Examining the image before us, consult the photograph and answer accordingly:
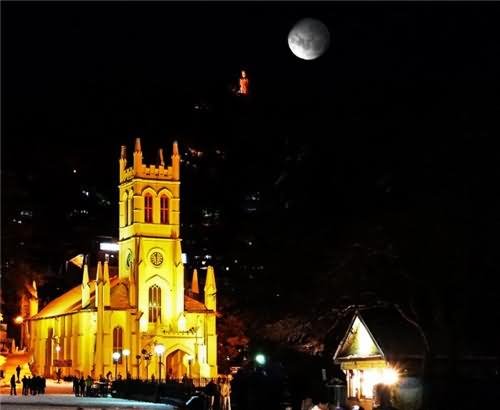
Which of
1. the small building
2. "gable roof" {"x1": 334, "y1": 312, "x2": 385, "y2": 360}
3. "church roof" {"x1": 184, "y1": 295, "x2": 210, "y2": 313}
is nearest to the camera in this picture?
the small building

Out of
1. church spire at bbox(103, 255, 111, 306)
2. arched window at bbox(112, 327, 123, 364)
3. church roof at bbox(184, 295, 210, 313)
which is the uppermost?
church spire at bbox(103, 255, 111, 306)

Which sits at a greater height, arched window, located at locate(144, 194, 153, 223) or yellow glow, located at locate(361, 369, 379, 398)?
arched window, located at locate(144, 194, 153, 223)

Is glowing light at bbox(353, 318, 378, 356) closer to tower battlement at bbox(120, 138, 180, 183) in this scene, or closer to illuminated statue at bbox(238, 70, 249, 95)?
tower battlement at bbox(120, 138, 180, 183)

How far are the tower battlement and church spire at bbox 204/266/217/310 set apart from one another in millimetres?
11087

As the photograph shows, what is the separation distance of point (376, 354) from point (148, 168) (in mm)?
54694

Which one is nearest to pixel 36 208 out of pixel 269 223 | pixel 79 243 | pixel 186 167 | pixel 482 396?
pixel 79 243

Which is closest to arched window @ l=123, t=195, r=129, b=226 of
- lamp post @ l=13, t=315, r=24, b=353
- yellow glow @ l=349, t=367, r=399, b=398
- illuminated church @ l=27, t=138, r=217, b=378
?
illuminated church @ l=27, t=138, r=217, b=378

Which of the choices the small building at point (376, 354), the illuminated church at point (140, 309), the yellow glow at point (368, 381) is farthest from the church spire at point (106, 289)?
the yellow glow at point (368, 381)

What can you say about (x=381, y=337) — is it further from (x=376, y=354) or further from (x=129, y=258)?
(x=129, y=258)

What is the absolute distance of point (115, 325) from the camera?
74250 millimetres

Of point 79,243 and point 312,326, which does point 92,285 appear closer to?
point 79,243

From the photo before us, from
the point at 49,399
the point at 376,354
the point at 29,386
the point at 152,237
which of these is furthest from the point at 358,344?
the point at 152,237

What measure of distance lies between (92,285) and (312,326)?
171 feet

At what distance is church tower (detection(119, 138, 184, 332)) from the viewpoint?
7731cm
